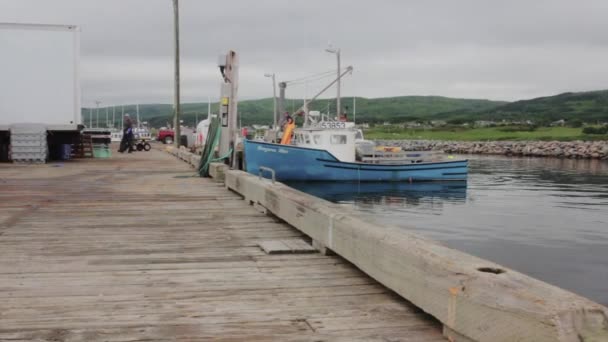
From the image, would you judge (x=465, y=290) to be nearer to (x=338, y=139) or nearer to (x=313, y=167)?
(x=313, y=167)

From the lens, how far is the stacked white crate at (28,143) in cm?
1870

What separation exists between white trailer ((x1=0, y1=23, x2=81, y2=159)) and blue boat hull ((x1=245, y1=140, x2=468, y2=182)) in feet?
34.6

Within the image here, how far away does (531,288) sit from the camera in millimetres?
2766

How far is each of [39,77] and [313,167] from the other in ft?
41.7

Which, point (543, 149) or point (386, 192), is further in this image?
point (543, 149)

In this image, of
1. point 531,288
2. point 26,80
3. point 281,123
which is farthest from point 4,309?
point 281,123

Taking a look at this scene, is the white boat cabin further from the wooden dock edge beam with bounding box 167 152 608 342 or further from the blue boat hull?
the wooden dock edge beam with bounding box 167 152 608 342

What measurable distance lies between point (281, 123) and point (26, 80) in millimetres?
16365

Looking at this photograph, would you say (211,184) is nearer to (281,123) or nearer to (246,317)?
(246,317)

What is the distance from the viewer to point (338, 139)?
2939cm

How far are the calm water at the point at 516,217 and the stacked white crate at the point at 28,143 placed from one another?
980 centimetres

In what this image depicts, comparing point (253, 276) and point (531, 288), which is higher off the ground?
point (531, 288)

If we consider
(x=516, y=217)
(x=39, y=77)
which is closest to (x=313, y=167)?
(x=516, y=217)

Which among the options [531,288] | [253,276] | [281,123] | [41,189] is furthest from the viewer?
[281,123]
